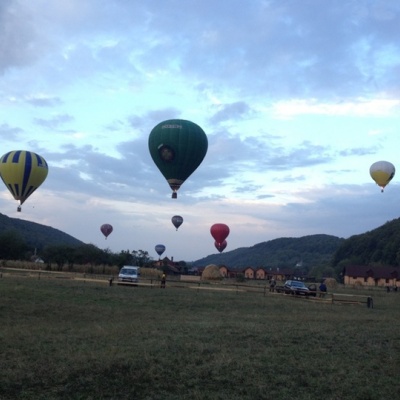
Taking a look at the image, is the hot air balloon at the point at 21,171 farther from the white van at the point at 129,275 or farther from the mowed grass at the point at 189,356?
the mowed grass at the point at 189,356

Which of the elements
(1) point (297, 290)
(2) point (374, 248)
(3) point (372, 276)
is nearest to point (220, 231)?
(1) point (297, 290)

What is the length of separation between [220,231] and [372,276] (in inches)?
1836

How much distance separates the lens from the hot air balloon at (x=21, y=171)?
46719 mm

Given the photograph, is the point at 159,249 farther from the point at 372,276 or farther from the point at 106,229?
the point at 372,276

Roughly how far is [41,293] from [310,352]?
57.1ft

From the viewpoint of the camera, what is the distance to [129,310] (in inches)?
923

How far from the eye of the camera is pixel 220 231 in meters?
85.4

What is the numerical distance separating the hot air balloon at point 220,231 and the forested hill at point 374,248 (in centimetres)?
7669

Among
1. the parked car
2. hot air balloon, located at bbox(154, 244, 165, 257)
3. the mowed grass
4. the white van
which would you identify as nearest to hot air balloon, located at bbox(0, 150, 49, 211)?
the white van

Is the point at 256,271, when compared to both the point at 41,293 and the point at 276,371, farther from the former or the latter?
the point at 276,371

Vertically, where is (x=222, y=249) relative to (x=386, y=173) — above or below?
below

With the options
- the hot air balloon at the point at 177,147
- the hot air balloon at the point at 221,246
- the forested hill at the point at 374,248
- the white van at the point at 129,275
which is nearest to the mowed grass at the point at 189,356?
the white van at the point at 129,275

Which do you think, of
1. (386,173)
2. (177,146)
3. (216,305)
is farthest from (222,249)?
(216,305)

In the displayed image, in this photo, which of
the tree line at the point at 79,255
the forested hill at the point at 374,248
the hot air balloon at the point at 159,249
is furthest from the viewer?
the forested hill at the point at 374,248
